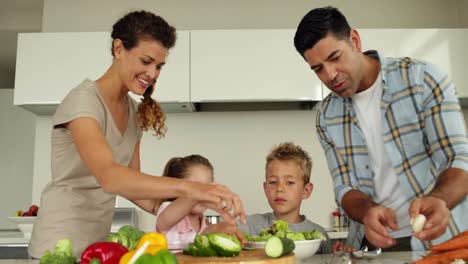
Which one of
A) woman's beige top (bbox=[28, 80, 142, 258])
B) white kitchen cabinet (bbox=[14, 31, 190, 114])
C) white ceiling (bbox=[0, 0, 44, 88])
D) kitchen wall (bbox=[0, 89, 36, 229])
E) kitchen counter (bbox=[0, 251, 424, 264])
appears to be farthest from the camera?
kitchen wall (bbox=[0, 89, 36, 229])

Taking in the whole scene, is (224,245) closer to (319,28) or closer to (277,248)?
(277,248)

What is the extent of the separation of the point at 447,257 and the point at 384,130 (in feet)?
1.82

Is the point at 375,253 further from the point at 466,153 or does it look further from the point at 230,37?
the point at 230,37

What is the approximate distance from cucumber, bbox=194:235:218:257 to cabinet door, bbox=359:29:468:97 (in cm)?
231

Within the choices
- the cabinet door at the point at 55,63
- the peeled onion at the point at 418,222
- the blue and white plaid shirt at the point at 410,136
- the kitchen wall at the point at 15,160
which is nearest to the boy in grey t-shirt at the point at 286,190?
the blue and white plaid shirt at the point at 410,136

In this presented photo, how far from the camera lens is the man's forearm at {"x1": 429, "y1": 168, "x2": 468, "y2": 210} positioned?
3.97ft

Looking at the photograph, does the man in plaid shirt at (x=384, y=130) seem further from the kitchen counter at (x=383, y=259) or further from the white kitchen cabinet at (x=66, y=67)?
the white kitchen cabinet at (x=66, y=67)

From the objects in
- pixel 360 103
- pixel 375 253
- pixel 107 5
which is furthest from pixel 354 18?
pixel 375 253

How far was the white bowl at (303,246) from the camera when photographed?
117cm

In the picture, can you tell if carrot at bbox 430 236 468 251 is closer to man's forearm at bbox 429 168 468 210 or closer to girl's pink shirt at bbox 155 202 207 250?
man's forearm at bbox 429 168 468 210

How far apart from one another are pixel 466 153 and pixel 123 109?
3.19ft

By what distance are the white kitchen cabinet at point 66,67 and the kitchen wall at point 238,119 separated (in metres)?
0.32

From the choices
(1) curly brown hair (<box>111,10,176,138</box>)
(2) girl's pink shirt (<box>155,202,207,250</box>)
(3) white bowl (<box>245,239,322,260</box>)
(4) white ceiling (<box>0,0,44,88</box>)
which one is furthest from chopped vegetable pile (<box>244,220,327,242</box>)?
(4) white ceiling (<box>0,0,44,88</box>)

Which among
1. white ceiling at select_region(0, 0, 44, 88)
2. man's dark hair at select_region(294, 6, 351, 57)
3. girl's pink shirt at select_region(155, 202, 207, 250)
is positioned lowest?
girl's pink shirt at select_region(155, 202, 207, 250)
